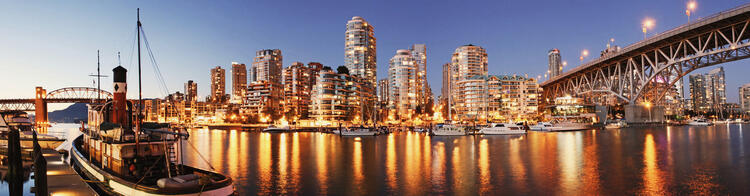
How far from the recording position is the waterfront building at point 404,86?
7101 inches

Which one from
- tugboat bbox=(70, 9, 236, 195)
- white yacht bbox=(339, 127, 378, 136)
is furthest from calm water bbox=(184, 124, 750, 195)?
white yacht bbox=(339, 127, 378, 136)

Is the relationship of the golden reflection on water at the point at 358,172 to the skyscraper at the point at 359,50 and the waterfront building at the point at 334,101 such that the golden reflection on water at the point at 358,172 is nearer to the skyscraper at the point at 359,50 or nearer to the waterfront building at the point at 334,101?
the waterfront building at the point at 334,101

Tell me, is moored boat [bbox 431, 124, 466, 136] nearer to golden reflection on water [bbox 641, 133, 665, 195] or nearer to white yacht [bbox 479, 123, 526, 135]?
white yacht [bbox 479, 123, 526, 135]

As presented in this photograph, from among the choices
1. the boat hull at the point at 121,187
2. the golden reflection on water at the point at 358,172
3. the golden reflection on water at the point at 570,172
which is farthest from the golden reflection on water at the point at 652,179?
the boat hull at the point at 121,187

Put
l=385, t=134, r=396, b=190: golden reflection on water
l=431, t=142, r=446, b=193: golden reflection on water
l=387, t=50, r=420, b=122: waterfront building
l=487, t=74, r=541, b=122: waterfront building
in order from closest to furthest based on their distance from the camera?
l=431, t=142, r=446, b=193: golden reflection on water
l=385, t=134, r=396, b=190: golden reflection on water
l=487, t=74, r=541, b=122: waterfront building
l=387, t=50, r=420, b=122: waterfront building

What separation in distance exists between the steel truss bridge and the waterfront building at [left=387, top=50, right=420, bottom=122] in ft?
245

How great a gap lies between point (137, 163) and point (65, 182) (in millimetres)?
6072

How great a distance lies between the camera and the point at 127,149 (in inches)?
619

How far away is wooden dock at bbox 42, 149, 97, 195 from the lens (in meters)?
16.9

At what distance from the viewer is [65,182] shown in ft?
61.9

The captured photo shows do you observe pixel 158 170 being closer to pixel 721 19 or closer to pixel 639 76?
pixel 721 19

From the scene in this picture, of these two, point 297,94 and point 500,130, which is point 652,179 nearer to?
point 500,130

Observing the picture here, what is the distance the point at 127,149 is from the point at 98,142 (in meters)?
4.29

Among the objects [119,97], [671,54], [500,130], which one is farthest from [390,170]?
[671,54]
